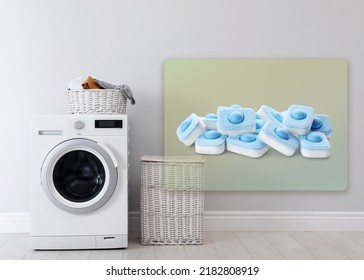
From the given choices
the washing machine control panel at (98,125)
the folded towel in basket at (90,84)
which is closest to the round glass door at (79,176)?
the washing machine control panel at (98,125)

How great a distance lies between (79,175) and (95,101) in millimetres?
479

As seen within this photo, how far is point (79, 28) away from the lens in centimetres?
392

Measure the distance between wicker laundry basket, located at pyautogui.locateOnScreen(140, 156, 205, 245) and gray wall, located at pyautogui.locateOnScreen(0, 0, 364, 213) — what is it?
1.27ft

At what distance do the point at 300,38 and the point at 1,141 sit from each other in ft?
7.09

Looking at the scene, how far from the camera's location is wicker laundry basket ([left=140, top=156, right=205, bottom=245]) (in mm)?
3580

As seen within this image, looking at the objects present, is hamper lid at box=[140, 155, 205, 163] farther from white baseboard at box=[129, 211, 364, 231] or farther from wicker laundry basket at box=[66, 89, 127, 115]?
white baseboard at box=[129, 211, 364, 231]

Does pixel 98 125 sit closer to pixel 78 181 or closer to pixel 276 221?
pixel 78 181

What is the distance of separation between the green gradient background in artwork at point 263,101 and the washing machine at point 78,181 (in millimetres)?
629

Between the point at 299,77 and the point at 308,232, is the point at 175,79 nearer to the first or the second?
the point at 299,77

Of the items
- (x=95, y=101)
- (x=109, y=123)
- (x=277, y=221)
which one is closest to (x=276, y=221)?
(x=277, y=221)

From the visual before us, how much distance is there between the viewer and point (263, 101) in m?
3.99

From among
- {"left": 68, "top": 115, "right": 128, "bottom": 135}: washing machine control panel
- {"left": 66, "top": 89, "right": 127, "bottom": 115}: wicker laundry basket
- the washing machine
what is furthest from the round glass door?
{"left": 66, "top": 89, "right": 127, "bottom": 115}: wicker laundry basket

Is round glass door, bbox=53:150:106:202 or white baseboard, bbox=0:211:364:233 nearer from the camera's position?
round glass door, bbox=53:150:106:202

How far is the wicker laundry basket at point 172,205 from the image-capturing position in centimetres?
358
